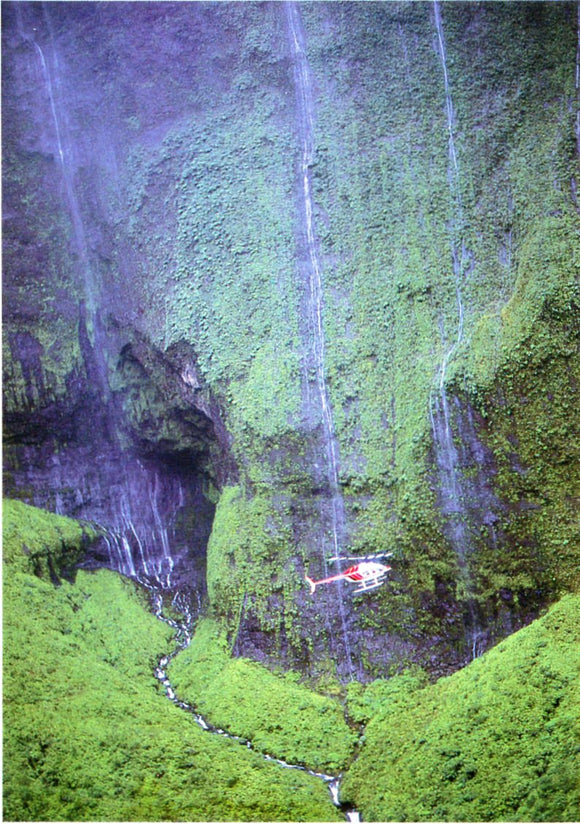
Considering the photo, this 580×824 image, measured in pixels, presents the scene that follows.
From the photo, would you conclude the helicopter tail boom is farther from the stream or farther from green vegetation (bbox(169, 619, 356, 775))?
the stream

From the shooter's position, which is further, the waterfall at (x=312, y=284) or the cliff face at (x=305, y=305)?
the waterfall at (x=312, y=284)

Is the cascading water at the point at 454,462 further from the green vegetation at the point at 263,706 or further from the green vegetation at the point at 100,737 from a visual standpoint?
the green vegetation at the point at 100,737

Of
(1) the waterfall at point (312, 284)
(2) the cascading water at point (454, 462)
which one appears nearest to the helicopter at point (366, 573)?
(1) the waterfall at point (312, 284)

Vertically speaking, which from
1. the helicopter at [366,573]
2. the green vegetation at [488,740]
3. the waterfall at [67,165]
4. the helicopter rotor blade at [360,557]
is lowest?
the green vegetation at [488,740]

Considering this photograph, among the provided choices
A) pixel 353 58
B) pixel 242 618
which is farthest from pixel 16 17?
pixel 242 618

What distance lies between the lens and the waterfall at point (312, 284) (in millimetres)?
6949

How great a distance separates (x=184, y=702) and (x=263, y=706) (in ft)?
2.14

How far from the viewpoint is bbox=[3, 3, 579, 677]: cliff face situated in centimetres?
668

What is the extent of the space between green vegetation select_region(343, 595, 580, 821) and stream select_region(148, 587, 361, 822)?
8 cm

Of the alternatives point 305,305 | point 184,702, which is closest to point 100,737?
point 184,702

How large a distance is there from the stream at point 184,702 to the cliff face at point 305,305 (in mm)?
327

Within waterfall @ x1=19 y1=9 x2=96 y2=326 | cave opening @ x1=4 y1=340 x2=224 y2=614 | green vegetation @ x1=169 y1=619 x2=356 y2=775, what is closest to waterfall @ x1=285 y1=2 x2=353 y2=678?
green vegetation @ x1=169 y1=619 x2=356 y2=775

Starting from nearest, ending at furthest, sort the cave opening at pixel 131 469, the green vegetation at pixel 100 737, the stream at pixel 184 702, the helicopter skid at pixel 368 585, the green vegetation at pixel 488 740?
the green vegetation at pixel 488 740, the green vegetation at pixel 100 737, the stream at pixel 184 702, the helicopter skid at pixel 368 585, the cave opening at pixel 131 469

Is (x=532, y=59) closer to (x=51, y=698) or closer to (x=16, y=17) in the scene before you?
(x=16, y=17)
